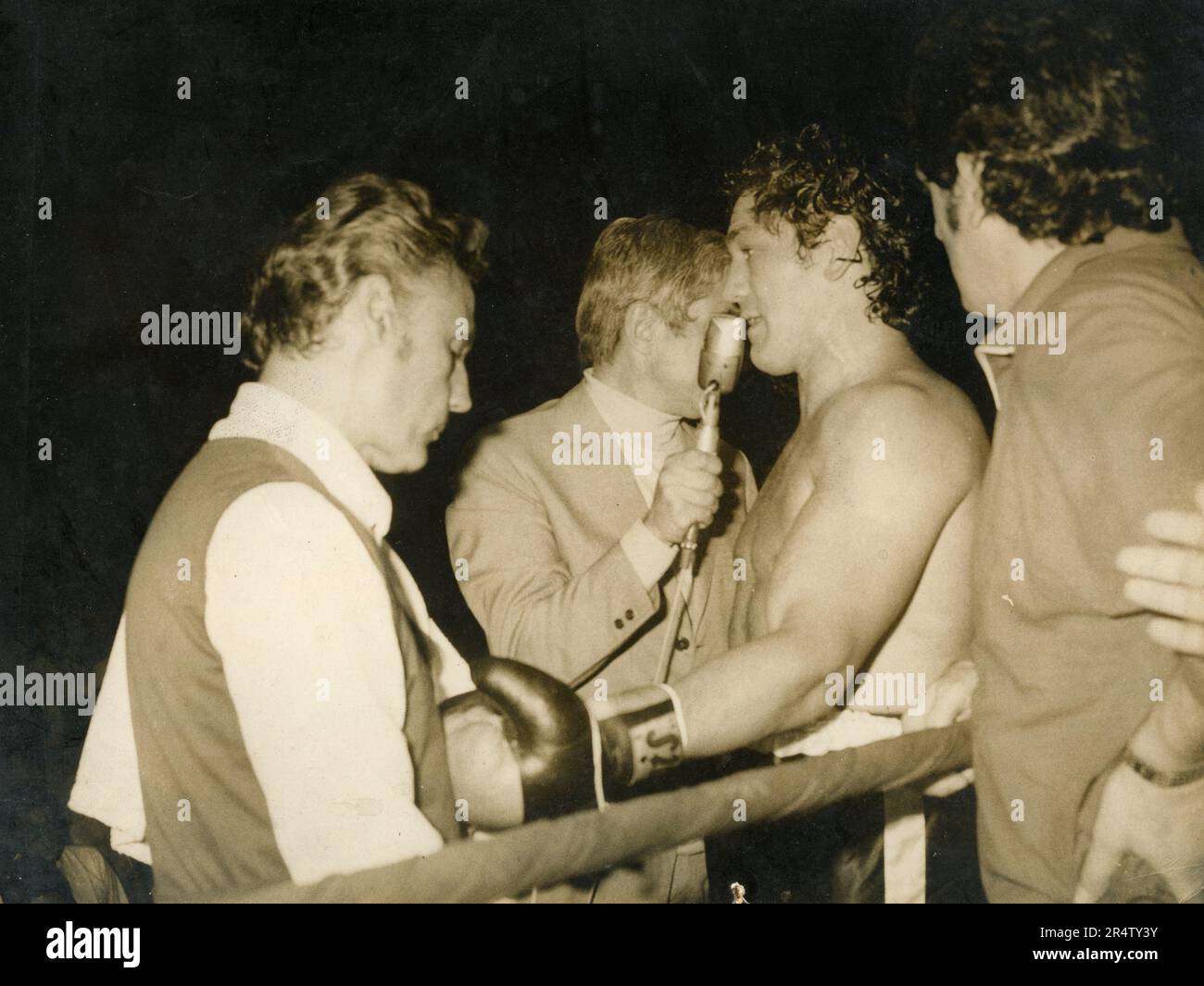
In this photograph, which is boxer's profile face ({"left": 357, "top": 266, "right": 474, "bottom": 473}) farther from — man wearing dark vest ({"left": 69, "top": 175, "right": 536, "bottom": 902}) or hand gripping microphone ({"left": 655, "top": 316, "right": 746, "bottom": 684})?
hand gripping microphone ({"left": 655, "top": 316, "right": 746, "bottom": 684})

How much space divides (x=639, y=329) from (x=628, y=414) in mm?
234

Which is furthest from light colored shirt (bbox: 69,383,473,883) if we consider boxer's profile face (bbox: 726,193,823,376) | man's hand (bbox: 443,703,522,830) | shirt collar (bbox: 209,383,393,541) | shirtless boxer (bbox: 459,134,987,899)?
boxer's profile face (bbox: 726,193,823,376)

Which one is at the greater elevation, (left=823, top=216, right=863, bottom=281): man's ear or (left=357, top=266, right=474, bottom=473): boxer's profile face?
(left=823, top=216, right=863, bottom=281): man's ear

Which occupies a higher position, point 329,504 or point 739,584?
point 329,504

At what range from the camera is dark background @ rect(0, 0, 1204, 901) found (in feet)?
11.6

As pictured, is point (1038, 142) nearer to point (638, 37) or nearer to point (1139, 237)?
point (1139, 237)

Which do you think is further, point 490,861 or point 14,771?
point 14,771

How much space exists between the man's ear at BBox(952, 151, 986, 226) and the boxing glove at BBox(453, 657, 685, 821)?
156 cm

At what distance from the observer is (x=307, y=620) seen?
3.27 m

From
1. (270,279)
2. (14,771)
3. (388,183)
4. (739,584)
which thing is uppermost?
(388,183)

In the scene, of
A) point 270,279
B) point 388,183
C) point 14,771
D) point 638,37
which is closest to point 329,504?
point 270,279

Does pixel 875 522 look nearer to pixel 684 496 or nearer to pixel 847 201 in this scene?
pixel 684 496

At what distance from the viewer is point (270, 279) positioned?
11.3 feet

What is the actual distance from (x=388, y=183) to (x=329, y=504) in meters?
0.91
